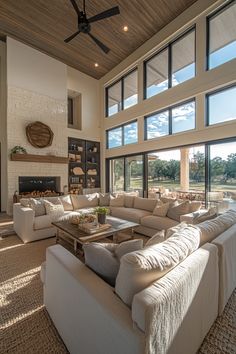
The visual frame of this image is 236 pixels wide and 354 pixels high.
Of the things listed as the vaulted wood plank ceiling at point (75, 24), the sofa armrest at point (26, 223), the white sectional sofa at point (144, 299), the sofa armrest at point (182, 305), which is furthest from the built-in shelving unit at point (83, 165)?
the sofa armrest at point (182, 305)

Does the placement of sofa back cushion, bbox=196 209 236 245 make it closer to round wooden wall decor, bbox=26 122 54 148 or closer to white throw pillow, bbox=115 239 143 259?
white throw pillow, bbox=115 239 143 259

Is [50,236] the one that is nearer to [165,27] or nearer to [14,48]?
[14,48]

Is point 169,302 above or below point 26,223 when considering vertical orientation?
above

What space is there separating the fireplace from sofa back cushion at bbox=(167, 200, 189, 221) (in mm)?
4513

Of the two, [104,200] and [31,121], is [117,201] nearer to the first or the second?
[104,200]

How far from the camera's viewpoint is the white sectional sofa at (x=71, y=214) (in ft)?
12.1

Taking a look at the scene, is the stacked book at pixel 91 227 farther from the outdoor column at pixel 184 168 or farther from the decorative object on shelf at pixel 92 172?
the decorative object on shelf at pixel 92 172

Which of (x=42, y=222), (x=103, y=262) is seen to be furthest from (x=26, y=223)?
(x=103, y=262)

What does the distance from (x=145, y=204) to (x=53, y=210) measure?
7.24 feet

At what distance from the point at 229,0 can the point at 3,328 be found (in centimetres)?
734

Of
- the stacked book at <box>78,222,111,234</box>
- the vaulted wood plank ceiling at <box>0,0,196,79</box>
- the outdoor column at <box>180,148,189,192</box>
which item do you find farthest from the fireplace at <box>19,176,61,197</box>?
the vaulted wood plank ceiling at <box>0,0,196,79</box>

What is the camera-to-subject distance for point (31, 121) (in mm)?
6621

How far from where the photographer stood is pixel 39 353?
4.73ft

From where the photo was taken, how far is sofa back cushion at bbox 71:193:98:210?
195 inches
